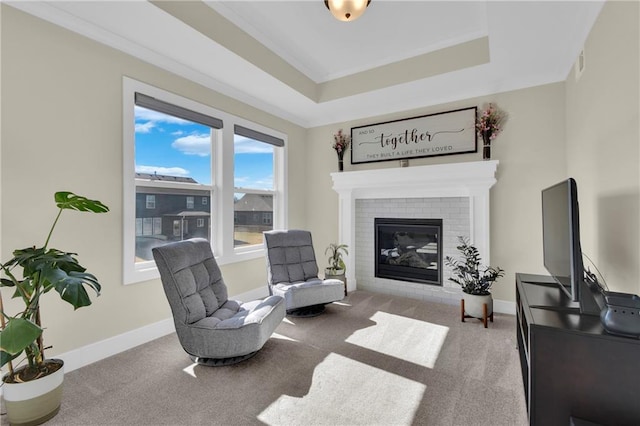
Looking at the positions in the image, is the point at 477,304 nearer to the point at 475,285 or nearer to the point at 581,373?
the point at 475,285

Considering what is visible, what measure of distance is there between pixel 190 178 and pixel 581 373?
3.33 m

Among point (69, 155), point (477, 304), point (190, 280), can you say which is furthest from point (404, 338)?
point (69, 155)

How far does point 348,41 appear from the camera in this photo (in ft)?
9.87

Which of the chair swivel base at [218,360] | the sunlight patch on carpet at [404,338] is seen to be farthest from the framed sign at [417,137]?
the chair swivel base at [218,360]

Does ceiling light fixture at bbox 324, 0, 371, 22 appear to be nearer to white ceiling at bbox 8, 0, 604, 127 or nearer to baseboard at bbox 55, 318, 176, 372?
white ceiling at bbox 8, 0, 604, 127

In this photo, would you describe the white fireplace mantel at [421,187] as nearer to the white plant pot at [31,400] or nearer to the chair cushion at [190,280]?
the chair cushion at [190,280]

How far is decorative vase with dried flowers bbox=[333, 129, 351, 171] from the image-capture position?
4.29m

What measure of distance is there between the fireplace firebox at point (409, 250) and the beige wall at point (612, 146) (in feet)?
5.31

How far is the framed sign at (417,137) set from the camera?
3.53 metres

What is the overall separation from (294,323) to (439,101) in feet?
10.3

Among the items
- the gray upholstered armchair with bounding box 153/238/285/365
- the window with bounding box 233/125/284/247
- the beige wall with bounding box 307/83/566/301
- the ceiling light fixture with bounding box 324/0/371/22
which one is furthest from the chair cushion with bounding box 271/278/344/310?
the ceiling light fixture with bounding box 324/0/371/22

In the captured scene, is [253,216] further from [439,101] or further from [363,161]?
[439,101]

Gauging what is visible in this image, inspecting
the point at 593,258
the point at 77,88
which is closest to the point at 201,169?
the point at 77,88

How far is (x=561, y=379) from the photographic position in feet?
4.36
